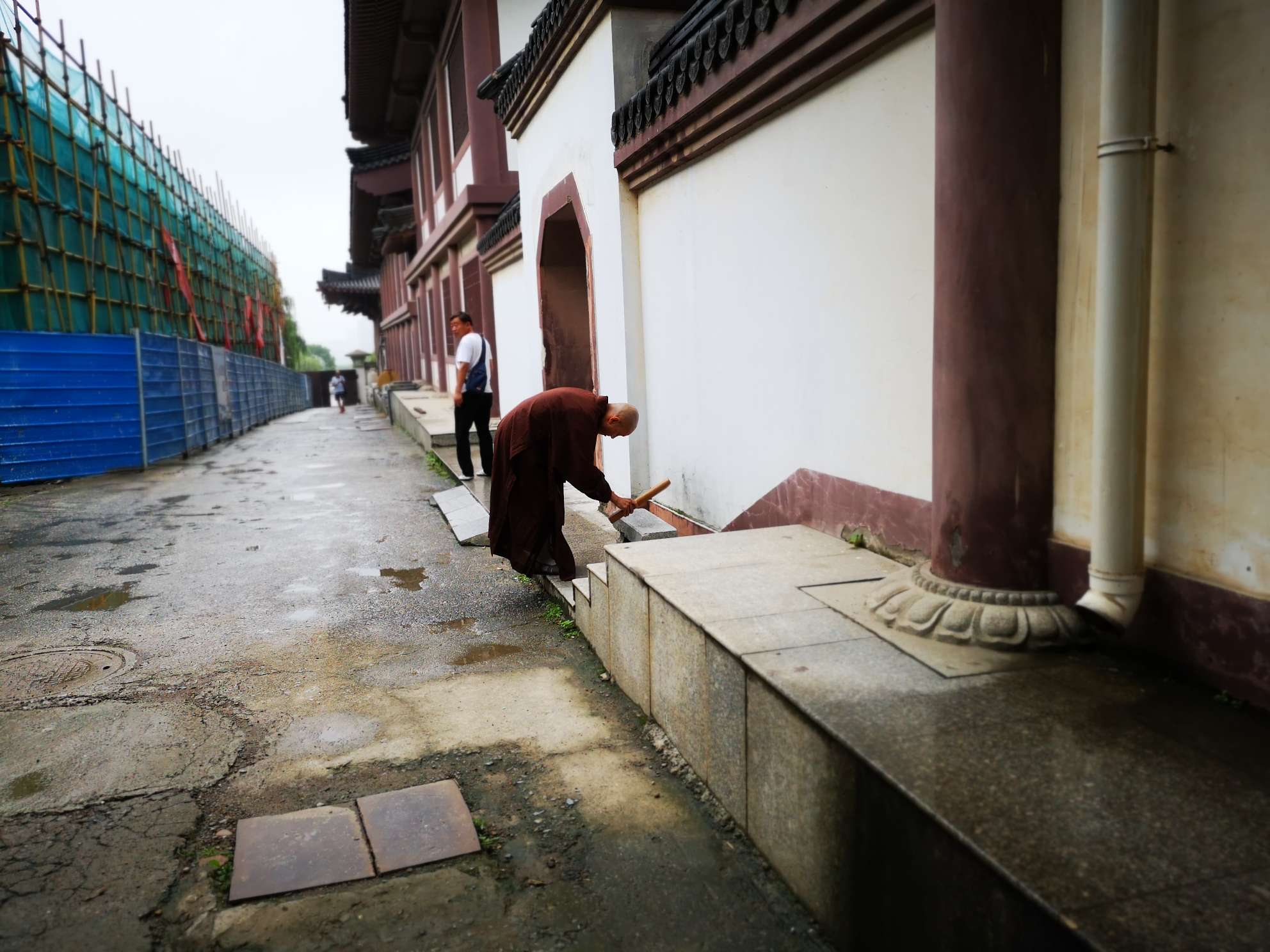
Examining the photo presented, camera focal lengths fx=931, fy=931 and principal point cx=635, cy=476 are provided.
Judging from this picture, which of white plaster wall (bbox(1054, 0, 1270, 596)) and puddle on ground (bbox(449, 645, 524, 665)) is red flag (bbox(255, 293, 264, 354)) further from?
white plaster wall (bbox(1054, 0, 1270, 596))

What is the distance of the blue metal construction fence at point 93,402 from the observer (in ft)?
35.9

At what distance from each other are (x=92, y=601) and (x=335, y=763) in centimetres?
327

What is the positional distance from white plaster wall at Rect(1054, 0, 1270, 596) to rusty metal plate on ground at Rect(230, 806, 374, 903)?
2.35 metres

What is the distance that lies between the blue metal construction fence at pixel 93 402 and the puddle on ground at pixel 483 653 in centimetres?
896

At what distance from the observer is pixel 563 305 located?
9.02 m

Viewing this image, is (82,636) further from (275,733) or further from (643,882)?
(643,882)

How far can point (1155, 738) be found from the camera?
2.06 metres

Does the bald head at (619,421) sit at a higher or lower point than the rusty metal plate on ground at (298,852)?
higher

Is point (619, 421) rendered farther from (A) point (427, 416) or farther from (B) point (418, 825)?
(A) point (427, 416)

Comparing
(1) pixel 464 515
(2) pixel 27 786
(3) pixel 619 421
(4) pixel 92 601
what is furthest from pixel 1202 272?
(1) pixel 464 515

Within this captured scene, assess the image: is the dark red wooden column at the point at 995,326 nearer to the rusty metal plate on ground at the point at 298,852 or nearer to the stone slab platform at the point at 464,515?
the rusty metal plate on ground at the point at 298,852

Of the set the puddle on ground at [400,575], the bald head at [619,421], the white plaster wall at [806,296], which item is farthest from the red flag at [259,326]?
the bald head at [619,421]

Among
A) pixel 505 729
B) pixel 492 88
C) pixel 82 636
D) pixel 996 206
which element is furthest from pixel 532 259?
pixel 996 206

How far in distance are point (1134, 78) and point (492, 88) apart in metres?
9.22
